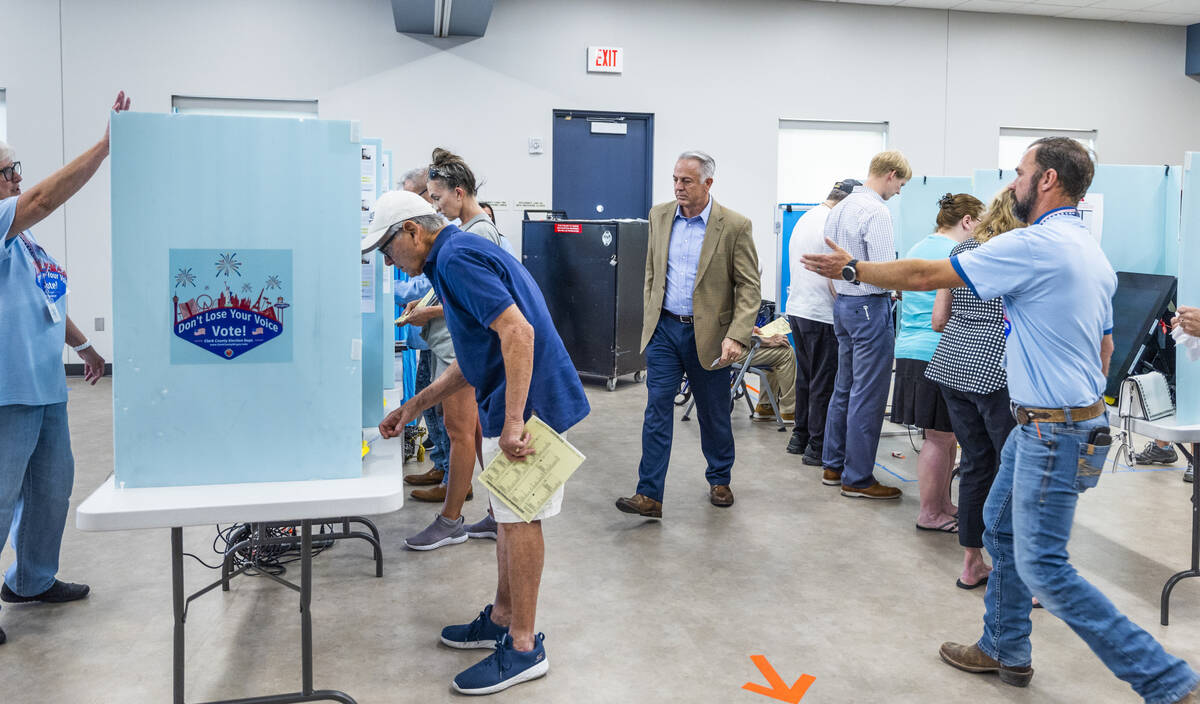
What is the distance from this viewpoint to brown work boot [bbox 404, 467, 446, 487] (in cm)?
454

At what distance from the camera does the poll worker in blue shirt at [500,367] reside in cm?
223

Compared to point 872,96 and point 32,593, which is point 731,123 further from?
point 32,593

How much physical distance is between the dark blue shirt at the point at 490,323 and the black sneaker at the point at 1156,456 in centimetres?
399

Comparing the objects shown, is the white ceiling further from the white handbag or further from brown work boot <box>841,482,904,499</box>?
the white handbag

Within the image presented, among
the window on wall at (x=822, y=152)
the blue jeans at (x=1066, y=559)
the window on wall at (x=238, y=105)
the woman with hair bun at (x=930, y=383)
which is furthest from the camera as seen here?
the window on wall at (x=822, y=152)

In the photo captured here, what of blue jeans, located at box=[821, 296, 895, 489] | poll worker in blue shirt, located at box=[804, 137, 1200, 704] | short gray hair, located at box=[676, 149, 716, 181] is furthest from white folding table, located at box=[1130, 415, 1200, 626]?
short gray hair, located at box=[676, 149, 716, 181]

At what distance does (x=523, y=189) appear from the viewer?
8.48 meters

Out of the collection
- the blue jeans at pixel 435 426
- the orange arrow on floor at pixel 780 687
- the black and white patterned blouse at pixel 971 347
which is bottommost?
the orange arrow on floor at pixel 780 687

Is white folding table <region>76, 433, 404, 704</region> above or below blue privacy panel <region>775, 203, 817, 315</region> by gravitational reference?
below

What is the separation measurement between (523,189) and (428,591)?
575 cm

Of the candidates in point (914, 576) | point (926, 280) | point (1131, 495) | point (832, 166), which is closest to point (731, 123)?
point (832, 166)

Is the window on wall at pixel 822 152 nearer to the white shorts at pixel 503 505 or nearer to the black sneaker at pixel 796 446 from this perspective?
the black sneaker at pixel 796 446

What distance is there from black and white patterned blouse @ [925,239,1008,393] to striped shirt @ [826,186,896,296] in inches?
49.2

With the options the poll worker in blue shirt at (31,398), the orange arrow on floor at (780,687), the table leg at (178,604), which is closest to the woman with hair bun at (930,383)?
the orange arrow on floor at (780,687)
